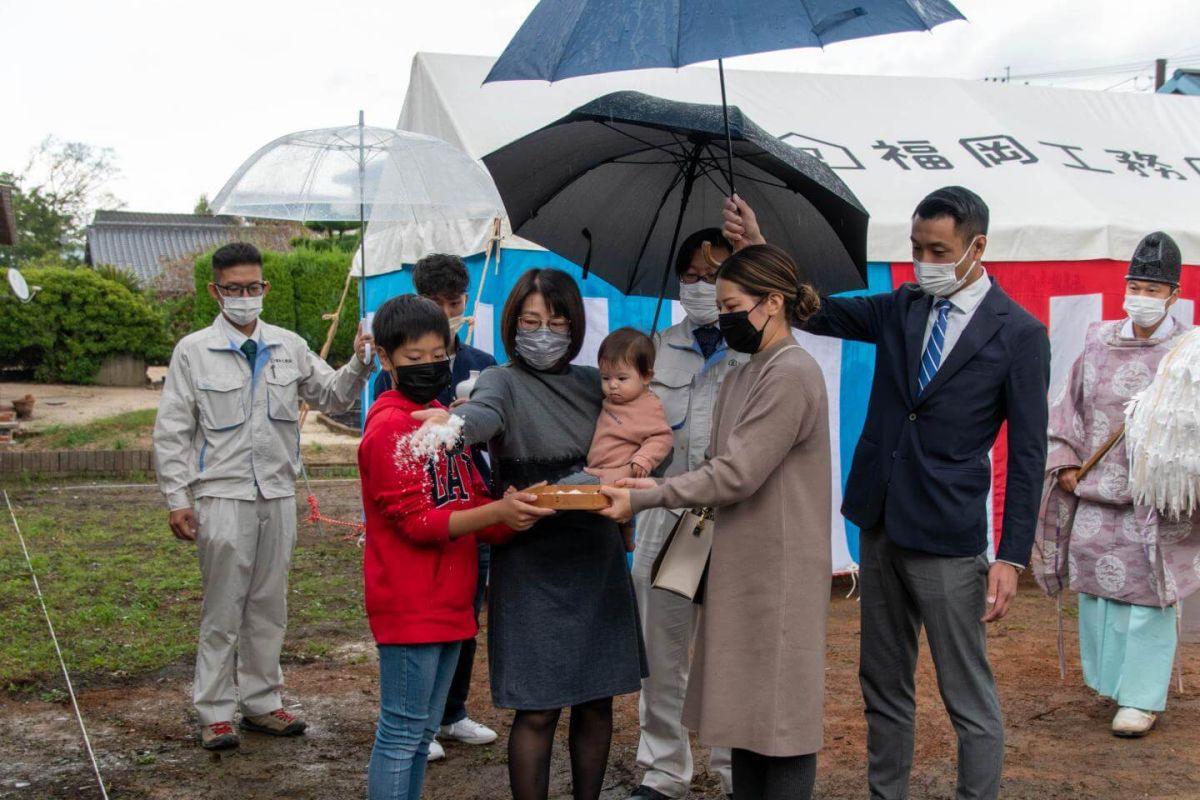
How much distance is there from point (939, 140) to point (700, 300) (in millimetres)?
4383

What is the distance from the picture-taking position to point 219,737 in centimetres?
422

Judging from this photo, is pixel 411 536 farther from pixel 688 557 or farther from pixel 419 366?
pixel 688 557

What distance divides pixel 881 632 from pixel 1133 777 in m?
1.48

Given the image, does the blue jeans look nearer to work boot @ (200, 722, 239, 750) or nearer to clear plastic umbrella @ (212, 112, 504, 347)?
work boot @ (200, 722, 239, 750)

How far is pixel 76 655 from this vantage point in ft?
18.0

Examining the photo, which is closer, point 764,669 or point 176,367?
point 764,669

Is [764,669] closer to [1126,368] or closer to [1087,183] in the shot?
[1126,368]

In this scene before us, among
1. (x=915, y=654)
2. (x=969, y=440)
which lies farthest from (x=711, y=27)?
(x=915, y=654)

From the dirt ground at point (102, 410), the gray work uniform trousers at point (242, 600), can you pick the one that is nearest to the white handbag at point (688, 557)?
the gray work uniform trousers at point (242, 600)

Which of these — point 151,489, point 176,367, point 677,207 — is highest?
point 677,207

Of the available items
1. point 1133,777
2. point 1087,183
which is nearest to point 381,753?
point 1133,777

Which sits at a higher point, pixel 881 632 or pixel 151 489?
pixel 881 632

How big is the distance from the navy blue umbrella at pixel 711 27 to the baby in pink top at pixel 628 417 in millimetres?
713

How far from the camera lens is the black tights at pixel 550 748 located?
9.89 ft
